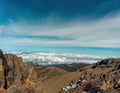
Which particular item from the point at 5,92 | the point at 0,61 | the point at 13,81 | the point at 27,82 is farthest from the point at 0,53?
the point at 5,92

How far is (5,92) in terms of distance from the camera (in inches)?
3351

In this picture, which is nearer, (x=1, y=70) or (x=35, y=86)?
(x=35, y=86)

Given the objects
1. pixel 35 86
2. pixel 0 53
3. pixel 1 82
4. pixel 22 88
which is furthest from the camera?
pixel 0 53

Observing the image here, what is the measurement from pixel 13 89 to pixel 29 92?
5.31 meters

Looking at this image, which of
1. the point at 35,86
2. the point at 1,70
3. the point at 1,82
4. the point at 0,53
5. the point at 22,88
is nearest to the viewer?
the point at 22,88

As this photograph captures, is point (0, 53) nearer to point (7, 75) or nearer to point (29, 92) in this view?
point (7, 75)

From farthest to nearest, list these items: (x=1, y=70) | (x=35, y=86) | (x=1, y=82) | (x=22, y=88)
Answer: (x=1, y=70) → (x=1, y=82) → (x=35, y=86) → (x=22, y=88)

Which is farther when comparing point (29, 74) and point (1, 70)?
point (1, 70)

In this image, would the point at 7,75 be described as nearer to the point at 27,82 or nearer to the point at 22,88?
the point at 27,82

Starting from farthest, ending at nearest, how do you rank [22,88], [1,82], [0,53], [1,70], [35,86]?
[0,53] → [1,70] → [1,82] → [35,86] → [22,88]

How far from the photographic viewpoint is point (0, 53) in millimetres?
136625

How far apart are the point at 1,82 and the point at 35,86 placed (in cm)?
1776

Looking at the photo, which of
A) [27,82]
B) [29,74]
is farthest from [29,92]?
[29,74]

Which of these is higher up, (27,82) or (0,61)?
(0,61)
